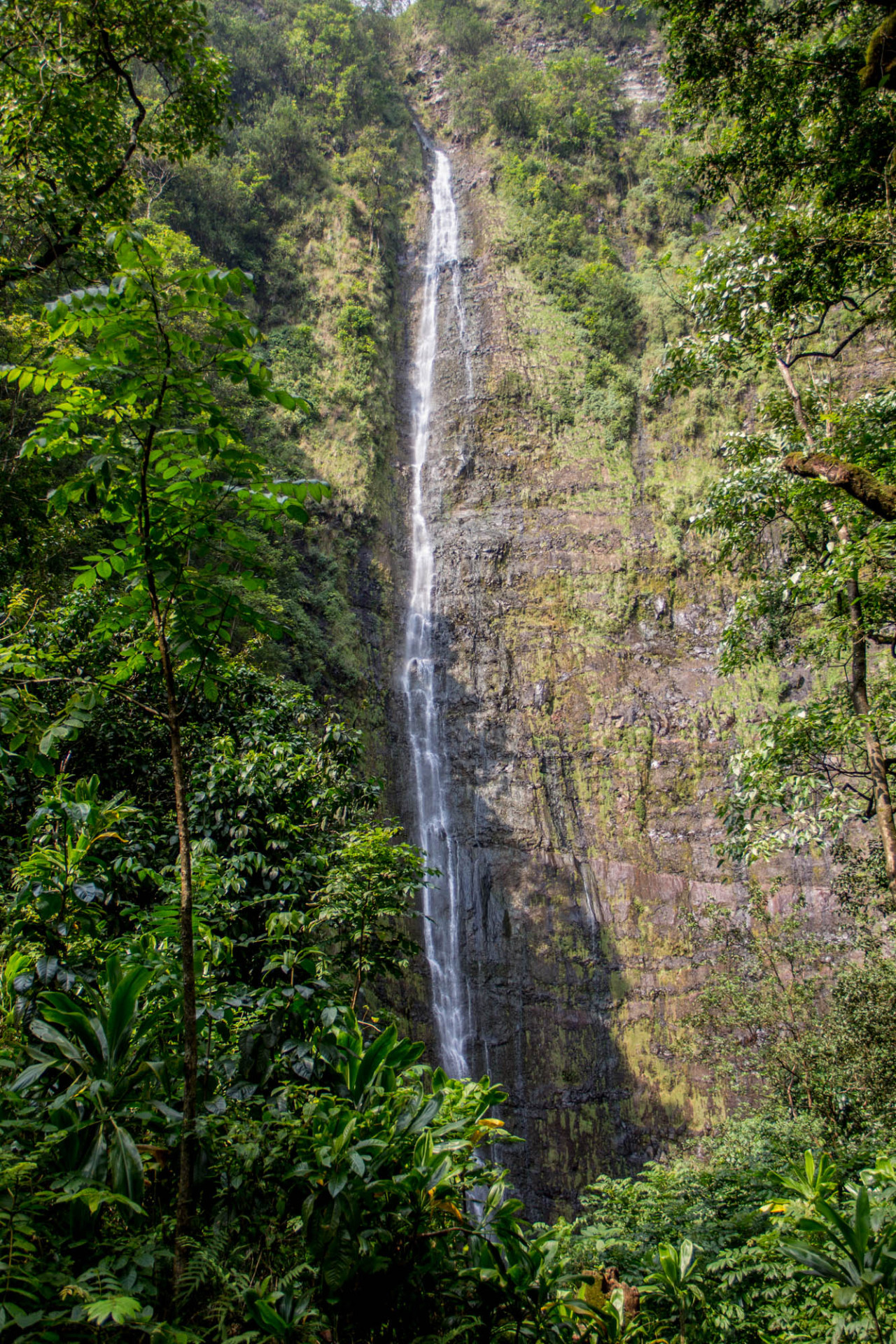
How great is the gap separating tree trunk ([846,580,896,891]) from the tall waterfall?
7179 millimetres

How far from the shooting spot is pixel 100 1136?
79.5 inches

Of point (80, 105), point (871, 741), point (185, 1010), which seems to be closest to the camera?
point (185, 1010)

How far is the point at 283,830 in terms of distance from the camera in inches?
222

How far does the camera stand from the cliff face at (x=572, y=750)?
574 inches

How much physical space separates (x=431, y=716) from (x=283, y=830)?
1311 cm

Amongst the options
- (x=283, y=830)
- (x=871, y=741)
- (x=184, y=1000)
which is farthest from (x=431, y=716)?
(x=184, y=1000)

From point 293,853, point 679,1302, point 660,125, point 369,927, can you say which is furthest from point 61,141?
point 660,125

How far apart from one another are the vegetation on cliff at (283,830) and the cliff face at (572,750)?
272 centimetres

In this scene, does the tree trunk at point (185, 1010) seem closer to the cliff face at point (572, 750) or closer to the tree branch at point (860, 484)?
the tree branch at point (860, 484)

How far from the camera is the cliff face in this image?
47.9 feet

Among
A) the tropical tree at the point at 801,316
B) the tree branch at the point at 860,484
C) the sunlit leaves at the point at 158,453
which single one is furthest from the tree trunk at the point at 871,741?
the sunlit leaves at the point at 158,453

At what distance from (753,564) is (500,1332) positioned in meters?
6.42

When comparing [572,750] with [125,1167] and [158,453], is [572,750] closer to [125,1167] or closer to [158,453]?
[158,453]

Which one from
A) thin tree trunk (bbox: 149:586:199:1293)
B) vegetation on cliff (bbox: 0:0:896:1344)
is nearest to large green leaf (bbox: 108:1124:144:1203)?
vegetation on cliff (bbox: 0:0:896:1344)
